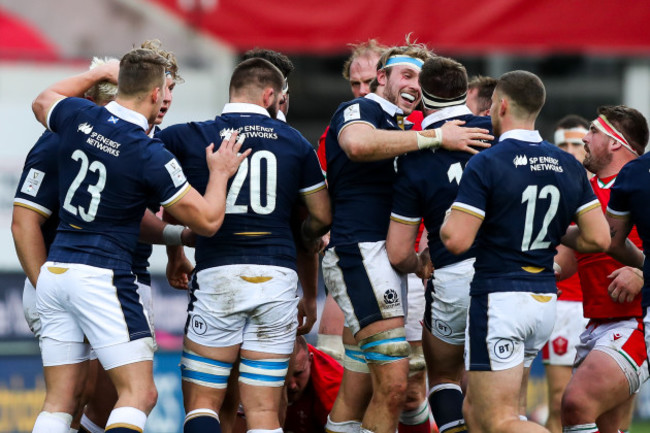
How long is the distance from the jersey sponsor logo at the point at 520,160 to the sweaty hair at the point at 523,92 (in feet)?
0.90

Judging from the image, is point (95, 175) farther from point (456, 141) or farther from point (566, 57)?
point (566, 57)

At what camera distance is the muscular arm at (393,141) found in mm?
5781

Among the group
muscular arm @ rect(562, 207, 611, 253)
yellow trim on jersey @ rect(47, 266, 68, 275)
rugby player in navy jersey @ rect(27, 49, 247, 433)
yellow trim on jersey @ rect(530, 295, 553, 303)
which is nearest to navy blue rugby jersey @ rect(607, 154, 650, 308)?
muscular arm @ rect(562, 207, 611, 253)

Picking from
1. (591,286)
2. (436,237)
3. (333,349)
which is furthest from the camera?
(333,349)

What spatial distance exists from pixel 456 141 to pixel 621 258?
1.30m

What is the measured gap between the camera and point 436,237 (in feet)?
19.7

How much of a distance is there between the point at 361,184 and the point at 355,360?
1078 millimetres

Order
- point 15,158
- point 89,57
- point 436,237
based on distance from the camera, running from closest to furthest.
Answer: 1. point 436,237
2. point 15,158
3. point 89,57

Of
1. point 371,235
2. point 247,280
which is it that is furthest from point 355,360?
point 247,280

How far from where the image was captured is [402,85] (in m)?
6.25

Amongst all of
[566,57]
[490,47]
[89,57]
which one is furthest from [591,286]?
[566,57]

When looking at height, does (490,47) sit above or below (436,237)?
above

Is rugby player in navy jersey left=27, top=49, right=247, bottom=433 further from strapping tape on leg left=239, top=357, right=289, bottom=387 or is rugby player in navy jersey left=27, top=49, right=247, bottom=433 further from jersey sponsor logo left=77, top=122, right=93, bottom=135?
strapping tape on leg left=239, top=357, right=289, bottom=387

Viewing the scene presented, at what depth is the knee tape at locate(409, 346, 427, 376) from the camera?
21.7 feet
